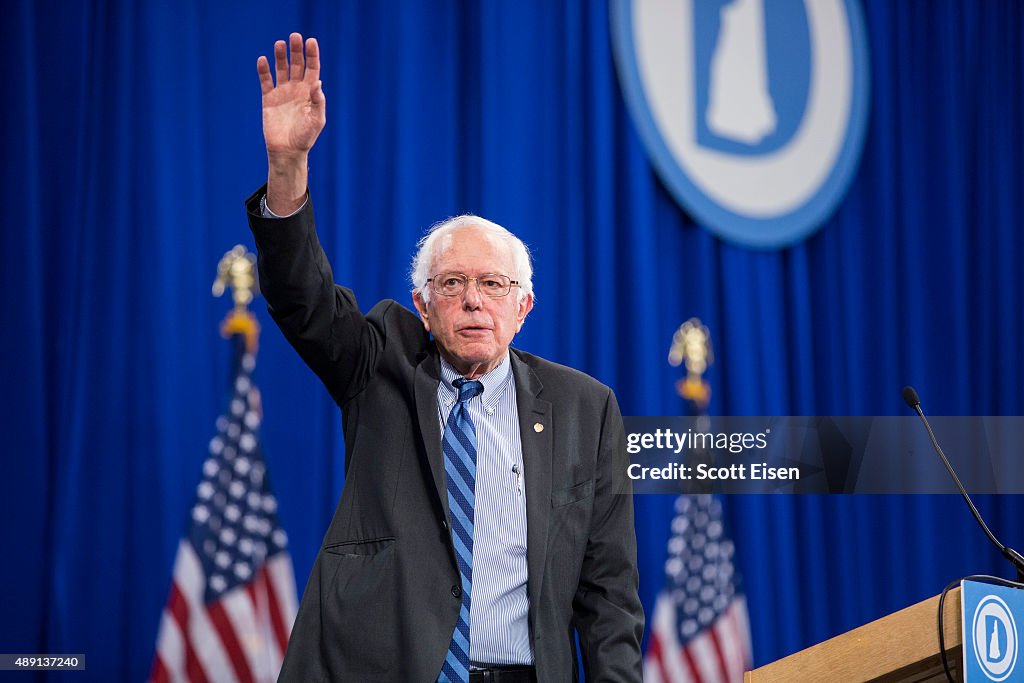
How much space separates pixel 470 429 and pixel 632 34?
2.39 metres

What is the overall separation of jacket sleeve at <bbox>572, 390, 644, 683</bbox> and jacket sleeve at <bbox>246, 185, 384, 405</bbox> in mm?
527

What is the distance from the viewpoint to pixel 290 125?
1903mm

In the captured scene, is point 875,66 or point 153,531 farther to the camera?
point 875,66

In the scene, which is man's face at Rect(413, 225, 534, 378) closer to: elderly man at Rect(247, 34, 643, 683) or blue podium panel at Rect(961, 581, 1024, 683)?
elderly man at Rect(247, 34, 643, 683)

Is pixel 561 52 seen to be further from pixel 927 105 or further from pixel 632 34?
pixel 927 105

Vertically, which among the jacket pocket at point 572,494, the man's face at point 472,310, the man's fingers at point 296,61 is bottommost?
the jacket pocket at point 572,494

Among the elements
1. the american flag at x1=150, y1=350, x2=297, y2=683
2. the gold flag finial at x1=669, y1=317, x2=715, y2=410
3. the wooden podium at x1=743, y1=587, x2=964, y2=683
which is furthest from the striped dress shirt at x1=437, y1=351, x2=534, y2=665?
the gold flag finial at x1=669, y1=317, x2=715, y2=410

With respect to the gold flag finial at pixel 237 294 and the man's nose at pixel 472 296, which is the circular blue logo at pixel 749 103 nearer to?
the gold flag finial at pixel 237 294

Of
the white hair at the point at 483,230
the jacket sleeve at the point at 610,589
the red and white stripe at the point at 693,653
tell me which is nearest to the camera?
the jacket sleeve at the point at 610,589

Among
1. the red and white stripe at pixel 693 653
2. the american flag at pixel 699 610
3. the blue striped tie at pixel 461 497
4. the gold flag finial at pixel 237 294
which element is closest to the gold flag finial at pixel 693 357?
the american flag at pixel 699 610

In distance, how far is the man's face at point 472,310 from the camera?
211 centimetres

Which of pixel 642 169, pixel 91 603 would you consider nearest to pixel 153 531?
pixel 91 603

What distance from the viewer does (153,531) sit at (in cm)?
338

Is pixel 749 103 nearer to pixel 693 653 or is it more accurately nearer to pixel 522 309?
pixel 693 653
